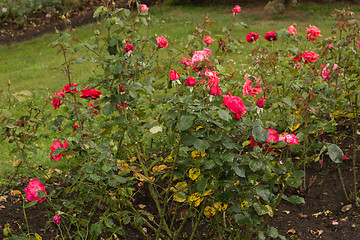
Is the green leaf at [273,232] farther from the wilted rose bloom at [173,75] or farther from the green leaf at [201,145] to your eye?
the wilted rose bloom at [173,75]

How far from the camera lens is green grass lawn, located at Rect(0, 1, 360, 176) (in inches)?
288

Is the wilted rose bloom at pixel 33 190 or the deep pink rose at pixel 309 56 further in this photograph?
the deep pink rose at pixel 309 56

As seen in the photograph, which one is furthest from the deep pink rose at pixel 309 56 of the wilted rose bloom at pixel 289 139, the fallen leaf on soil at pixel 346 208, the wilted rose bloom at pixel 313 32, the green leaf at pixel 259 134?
the green leaf at pixel 259 134

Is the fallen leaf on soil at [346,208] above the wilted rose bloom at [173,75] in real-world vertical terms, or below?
below

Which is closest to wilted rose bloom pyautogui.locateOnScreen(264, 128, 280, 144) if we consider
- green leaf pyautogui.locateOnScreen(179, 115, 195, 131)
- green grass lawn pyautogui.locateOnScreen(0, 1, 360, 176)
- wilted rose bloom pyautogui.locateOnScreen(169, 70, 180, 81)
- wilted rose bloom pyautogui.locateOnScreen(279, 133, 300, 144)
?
wilted rose bloom pyautogui.locateOnScreen(279, 133, 300, 144)

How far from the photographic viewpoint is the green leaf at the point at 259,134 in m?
1.89

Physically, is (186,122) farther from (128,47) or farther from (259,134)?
(128,47)

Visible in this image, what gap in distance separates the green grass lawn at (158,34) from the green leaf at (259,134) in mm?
4486

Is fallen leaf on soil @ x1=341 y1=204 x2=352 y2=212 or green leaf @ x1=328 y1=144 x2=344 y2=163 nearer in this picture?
green leaf @ x1=328 y1=144 x2=344 y2=163

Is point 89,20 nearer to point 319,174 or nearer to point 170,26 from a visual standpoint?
point 170,26

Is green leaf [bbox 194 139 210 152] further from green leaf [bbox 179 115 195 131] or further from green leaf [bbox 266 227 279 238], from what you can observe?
green leaf [bbox 266 227 279 238]

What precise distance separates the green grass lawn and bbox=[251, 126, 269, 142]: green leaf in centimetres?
449

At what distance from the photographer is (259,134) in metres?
1.91

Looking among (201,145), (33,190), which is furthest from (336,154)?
(33,190)
